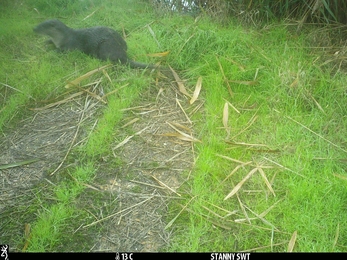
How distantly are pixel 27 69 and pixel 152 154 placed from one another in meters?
1.01

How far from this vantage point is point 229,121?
2.67 meters

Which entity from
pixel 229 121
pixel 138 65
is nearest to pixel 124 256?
pixel 229 121

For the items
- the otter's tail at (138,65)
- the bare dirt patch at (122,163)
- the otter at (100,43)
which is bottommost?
the bare dirt patch at (122,163)

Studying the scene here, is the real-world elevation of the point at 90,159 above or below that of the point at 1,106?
below

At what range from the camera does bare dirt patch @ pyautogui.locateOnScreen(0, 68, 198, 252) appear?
2.01 meters

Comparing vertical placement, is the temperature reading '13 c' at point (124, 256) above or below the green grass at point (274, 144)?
below

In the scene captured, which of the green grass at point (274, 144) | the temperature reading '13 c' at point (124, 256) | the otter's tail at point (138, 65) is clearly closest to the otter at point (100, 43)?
the otter's tail at point (138, 65)

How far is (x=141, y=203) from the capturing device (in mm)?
2150

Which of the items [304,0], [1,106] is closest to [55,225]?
[1,106]

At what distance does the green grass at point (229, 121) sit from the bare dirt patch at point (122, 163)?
0.25ft

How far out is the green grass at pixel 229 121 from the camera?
2.03 metres

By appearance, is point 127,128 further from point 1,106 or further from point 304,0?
point 304,0

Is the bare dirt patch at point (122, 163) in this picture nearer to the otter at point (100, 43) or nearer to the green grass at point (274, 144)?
the green grass at point (274, 144)

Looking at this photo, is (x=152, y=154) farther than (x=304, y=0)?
No
